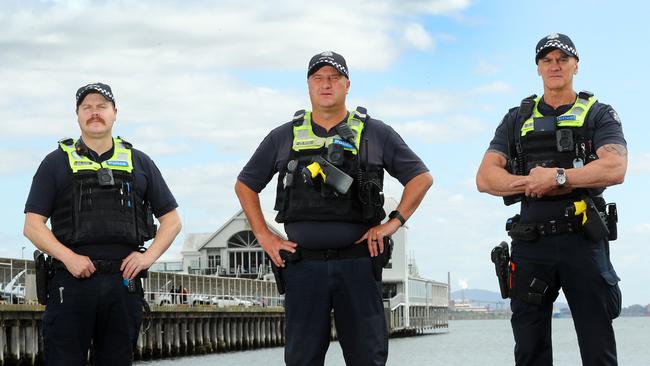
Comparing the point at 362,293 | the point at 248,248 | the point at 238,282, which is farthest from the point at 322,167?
the point at 248,248

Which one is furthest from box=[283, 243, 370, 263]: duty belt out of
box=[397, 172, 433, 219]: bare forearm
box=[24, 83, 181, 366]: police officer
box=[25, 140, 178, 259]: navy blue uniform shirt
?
box=[25, 140, 178, 259]: navy blue uniform shirt

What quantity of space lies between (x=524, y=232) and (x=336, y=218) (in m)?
1.21

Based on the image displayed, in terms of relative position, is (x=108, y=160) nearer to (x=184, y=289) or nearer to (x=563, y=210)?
(x=563, y=210)

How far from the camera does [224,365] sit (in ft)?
161

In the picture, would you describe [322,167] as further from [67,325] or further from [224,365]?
[224,365]

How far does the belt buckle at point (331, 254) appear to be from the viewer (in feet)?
20.3

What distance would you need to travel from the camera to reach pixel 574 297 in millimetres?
6617

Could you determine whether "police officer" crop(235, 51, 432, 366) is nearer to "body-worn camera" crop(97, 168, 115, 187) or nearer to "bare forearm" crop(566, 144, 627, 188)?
"bare forearm" crop(566, 144, 627, 188)

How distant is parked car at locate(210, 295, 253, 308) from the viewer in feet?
210

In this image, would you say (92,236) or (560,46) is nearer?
(560,46)

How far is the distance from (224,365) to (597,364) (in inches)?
1705

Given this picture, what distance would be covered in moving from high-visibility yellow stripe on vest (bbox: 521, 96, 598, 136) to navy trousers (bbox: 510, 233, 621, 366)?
676mm

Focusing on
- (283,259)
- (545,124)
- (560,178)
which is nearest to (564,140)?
(545,124)

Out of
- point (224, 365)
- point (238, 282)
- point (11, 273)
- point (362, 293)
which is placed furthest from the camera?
point (238, 282)
